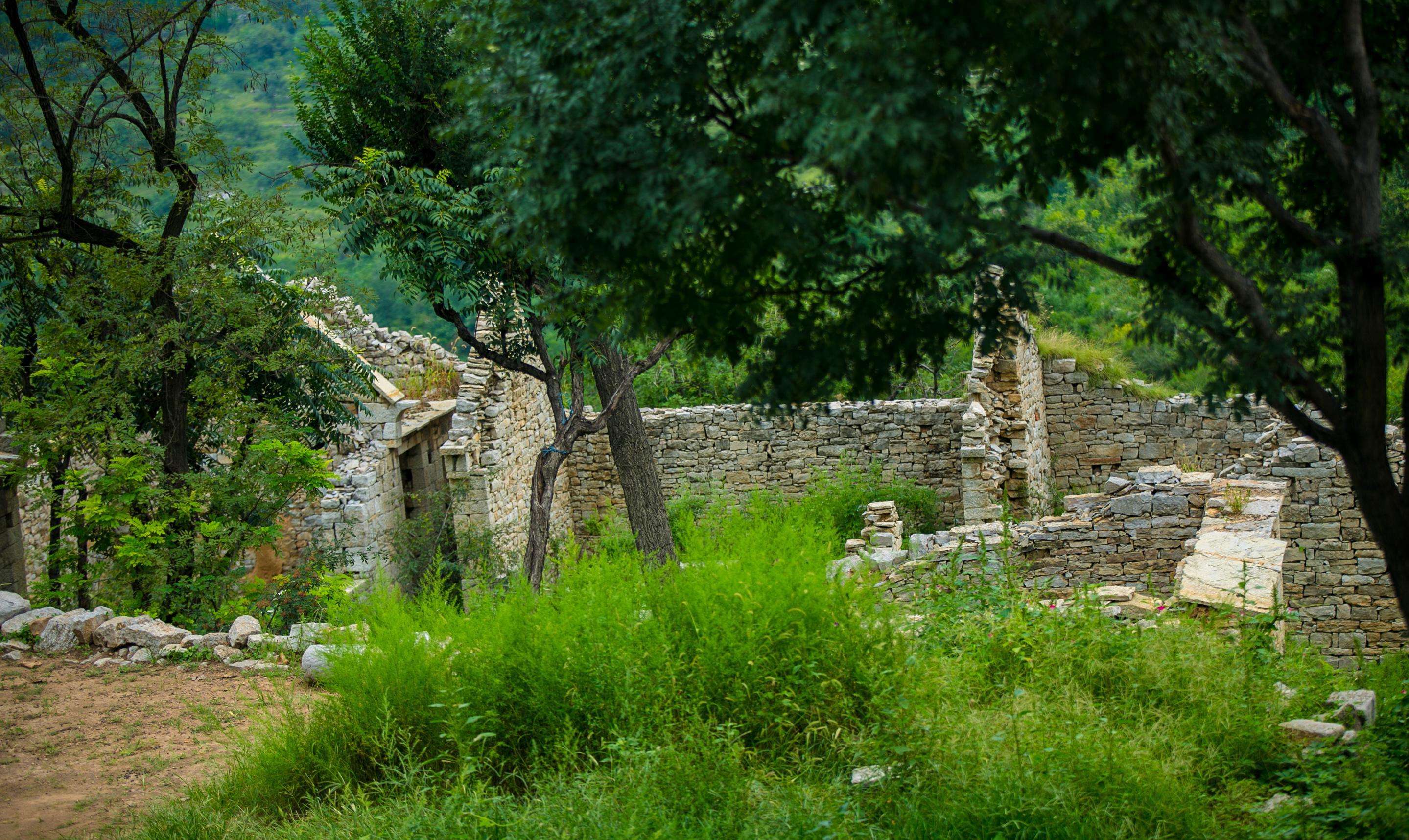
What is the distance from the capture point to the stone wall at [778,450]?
516 inches

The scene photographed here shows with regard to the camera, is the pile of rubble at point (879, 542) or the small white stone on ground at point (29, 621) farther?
the pile of rubble at point (879, 542)

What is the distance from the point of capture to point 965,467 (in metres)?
11.7

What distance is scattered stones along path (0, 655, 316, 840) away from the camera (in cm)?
561

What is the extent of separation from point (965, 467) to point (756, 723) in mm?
7174

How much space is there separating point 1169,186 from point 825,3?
1514 mm

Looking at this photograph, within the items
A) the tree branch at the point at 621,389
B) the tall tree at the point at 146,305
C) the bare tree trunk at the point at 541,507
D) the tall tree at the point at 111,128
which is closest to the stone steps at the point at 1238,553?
the tree branch at the point at 621,389

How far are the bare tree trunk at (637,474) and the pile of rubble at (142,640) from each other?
3.49 metres

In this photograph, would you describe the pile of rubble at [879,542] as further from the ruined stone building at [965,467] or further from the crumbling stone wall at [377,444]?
the crumbling stone wall at [377,444]

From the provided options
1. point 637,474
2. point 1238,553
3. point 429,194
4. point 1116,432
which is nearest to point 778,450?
point 637,474

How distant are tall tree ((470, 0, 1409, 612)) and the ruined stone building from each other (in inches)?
158

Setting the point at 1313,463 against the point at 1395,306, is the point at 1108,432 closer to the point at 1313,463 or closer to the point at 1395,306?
the point at 1313,463

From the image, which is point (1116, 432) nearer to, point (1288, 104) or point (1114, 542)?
point (1114, 542)

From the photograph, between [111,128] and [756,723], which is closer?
[756,723]

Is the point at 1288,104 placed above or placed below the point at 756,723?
above
